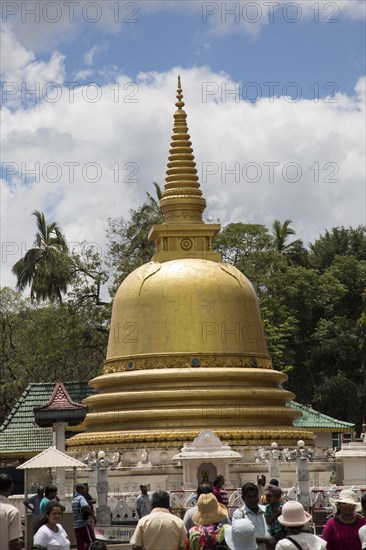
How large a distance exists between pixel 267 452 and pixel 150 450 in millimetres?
3174

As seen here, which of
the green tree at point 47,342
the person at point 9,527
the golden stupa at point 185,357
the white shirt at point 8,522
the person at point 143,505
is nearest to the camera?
the person at point 9,527

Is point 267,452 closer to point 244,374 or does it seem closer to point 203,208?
point 244,374

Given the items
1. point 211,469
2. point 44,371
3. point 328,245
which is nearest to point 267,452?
point 211,469

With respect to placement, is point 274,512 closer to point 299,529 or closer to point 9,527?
point 299,529

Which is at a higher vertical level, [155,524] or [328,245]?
[328,245]

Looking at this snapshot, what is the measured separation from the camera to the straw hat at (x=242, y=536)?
1343 centimetres

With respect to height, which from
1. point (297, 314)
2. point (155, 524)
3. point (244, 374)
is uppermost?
point (297, 314)

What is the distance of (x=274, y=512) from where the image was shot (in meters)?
15.9

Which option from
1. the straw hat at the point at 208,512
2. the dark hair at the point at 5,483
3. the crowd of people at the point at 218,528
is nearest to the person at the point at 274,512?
the crowd of people at the point at 218,528

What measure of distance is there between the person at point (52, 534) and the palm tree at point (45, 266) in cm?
3805

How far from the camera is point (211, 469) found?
34.9m

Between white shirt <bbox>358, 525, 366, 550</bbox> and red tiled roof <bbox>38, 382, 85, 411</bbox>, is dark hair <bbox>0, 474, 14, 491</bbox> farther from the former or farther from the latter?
red tiled roof <bbox>38, 382, 85, 411</bbox>

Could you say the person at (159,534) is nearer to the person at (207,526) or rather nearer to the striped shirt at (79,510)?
the person at (207,526)

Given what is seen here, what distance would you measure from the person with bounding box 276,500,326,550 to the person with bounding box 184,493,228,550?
135cm
